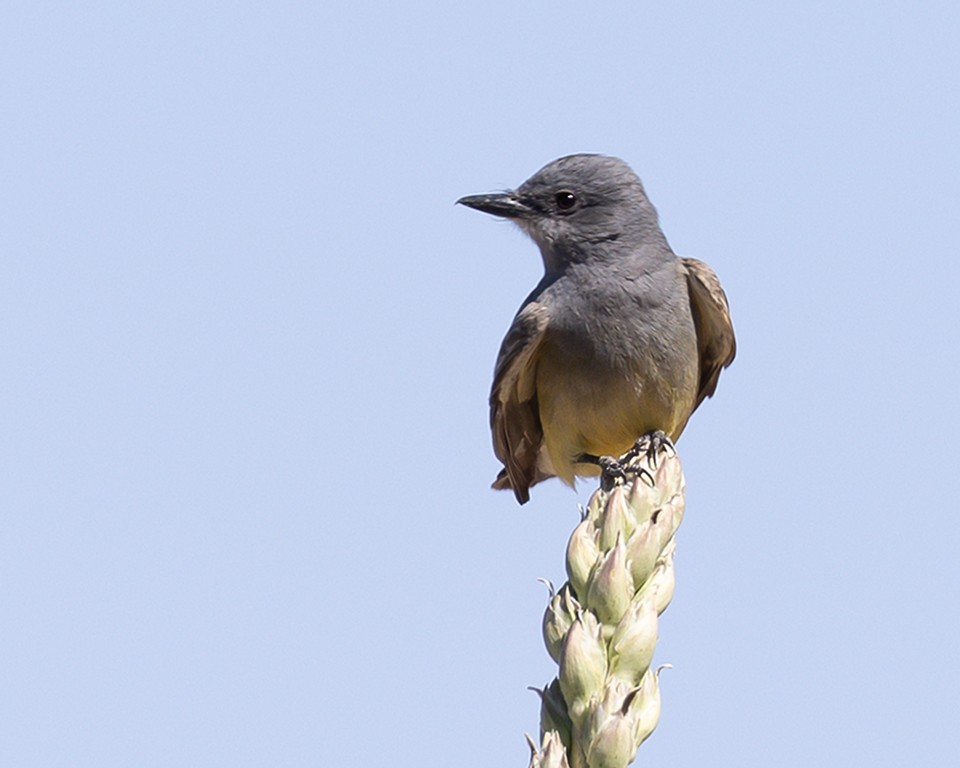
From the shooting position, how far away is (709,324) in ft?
29.3

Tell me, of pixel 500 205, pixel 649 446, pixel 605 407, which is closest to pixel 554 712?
pixel 649 446

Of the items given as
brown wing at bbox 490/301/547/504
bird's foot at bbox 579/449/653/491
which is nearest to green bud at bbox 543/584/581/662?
bird's foot at bbox 579/449/653/491

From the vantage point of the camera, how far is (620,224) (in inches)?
351

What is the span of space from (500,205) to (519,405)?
4.17ft

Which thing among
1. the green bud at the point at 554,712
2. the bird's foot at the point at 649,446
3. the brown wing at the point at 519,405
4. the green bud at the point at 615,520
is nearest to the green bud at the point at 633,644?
the green bud at the point at 554,712

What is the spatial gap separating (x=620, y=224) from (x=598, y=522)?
5.15 meters

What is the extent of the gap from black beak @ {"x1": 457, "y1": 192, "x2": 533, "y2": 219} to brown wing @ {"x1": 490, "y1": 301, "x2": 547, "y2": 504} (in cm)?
60

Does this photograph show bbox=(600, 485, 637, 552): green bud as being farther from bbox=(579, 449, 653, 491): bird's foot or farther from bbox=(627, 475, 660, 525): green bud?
bbox=(579, 449, 653, 491): bird's foot

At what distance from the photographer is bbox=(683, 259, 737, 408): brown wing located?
8711mm

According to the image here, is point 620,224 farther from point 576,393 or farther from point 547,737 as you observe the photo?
point 547,737

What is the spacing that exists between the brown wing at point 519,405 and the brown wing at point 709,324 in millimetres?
1008

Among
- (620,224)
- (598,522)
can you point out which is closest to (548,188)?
(620,224)

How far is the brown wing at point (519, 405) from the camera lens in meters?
8.49

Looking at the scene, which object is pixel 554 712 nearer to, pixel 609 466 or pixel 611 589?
pixel 611 589
